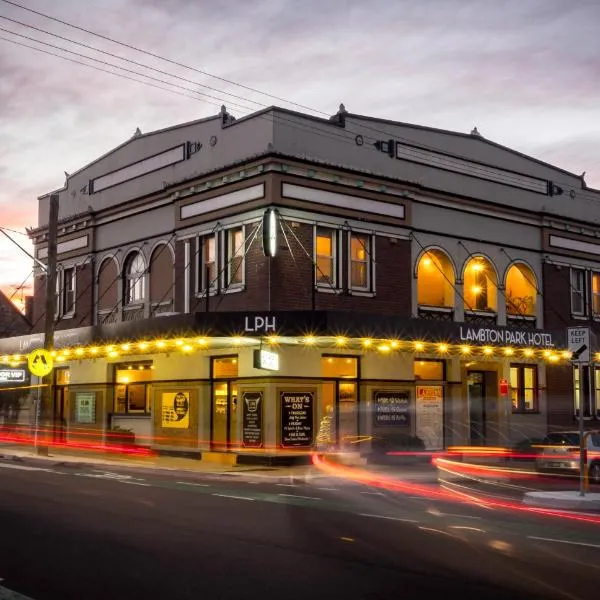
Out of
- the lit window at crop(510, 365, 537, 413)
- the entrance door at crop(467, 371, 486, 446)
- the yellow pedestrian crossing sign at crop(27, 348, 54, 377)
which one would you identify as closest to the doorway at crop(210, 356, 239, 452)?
the yellow pedestrian crossing sign at crop(27, 348, 54, 377)

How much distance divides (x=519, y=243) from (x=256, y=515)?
79.4ft

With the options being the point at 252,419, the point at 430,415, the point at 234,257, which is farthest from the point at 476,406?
the point at 234,257

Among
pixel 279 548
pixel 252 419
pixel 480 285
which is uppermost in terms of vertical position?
pixel 480 285

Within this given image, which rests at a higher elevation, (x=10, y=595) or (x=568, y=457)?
(x=568, y=457)

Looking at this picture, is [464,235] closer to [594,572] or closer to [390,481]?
[390,481]

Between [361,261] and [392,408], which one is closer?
[392,408]

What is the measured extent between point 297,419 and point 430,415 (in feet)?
20.5

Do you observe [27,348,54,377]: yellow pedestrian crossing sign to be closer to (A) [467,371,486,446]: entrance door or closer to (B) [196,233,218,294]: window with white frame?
(B) [196,233,218,294]: window with white frame

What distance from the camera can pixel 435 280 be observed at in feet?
111

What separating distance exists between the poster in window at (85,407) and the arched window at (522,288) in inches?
692

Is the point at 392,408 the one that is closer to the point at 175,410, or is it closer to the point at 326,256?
the point at 326,256

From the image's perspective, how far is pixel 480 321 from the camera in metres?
34.5

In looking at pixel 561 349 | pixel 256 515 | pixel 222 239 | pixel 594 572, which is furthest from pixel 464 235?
pixel 594 572

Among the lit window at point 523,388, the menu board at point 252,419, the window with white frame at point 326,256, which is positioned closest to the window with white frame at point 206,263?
the window with white frame at point 326,256
